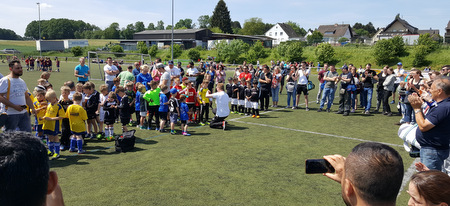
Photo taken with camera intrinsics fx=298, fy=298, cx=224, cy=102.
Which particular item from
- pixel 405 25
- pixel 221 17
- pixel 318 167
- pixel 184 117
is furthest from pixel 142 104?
pixel 221 17

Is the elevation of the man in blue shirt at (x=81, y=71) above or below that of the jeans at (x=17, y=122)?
above

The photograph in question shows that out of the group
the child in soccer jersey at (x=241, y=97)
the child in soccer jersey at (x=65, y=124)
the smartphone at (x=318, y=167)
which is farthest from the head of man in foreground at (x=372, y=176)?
the child in soccer jersey at (x=241, y=97)

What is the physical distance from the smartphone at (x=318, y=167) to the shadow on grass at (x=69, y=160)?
6.24m

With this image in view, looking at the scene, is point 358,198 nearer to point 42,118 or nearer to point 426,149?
point 426,149

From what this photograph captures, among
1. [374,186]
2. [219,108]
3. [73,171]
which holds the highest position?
[374,186]

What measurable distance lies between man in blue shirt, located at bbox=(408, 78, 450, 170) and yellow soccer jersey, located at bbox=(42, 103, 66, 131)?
23.6 ft

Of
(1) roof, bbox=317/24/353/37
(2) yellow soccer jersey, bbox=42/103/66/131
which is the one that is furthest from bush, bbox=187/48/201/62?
(1) roof, bbox=317/24/353/37

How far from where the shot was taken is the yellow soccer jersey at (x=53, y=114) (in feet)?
22.9

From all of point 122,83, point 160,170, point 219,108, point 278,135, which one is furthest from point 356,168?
point 122,83

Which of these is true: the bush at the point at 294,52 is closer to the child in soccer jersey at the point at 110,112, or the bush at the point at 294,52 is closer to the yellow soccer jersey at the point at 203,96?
the yellow soccer jersey at the point at 203,96

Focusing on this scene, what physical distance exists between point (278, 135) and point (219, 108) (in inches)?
89.0

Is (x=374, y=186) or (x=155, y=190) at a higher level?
(x=374, y=186)

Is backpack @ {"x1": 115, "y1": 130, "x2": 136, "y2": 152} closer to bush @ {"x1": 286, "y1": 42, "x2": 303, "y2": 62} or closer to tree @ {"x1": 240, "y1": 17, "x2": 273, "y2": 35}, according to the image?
bush @ {"x1": 286, "y1": 42, "x2": 303, "y2": 62}

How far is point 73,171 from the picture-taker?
20.8ft
